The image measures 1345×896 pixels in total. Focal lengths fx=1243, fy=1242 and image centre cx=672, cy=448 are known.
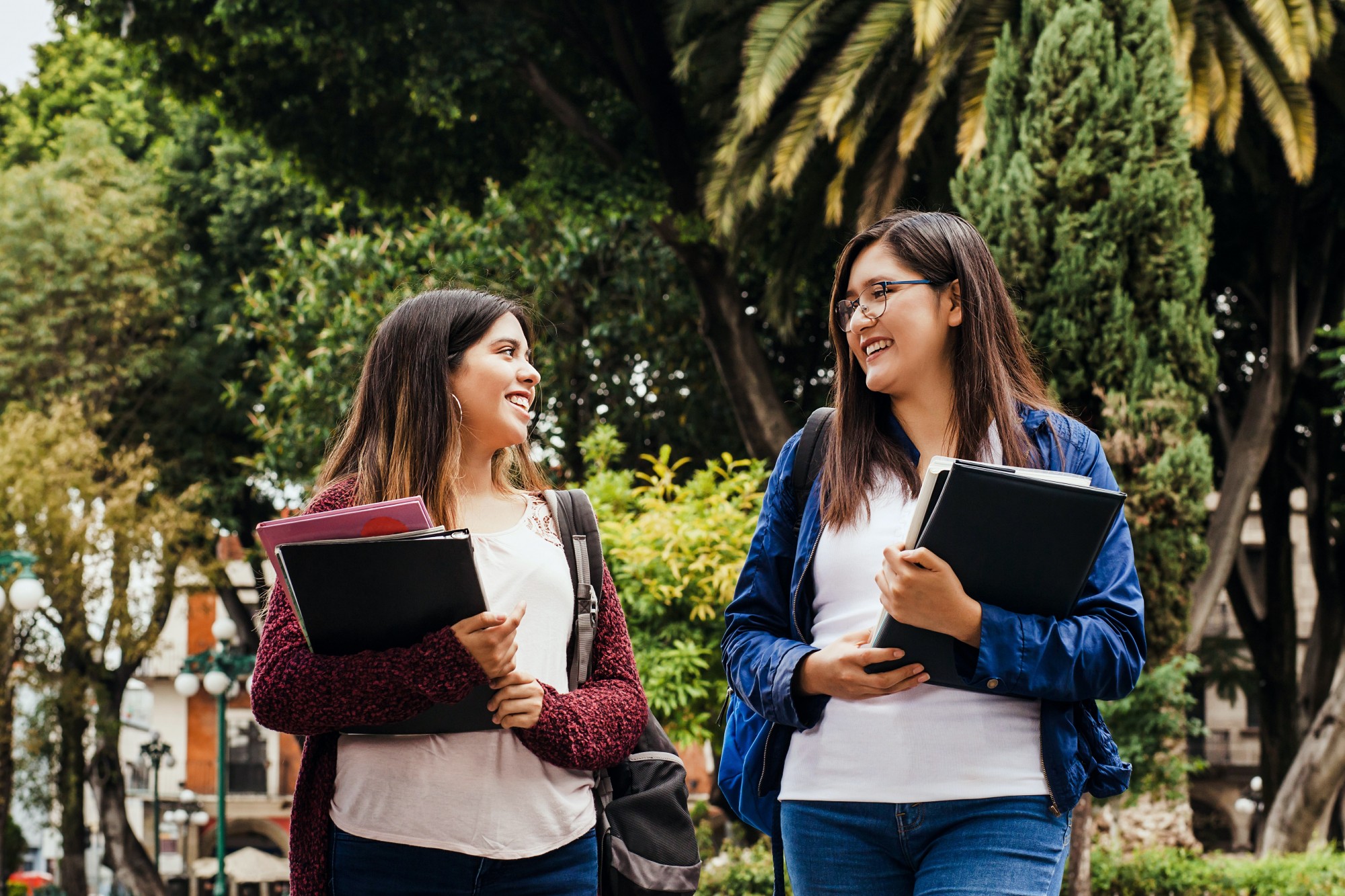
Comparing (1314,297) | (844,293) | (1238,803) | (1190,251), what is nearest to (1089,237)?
(1190,251)

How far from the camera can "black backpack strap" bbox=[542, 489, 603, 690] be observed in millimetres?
2801

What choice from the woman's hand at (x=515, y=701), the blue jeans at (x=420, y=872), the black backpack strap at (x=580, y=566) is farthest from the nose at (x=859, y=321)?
the blue jeans at (x=420, y=872)

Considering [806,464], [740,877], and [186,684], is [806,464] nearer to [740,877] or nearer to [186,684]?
[740,877]

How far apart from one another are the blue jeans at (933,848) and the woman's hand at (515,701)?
0.58m

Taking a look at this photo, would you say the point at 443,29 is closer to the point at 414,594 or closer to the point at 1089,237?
the point at 1089,237

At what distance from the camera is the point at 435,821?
2523mm

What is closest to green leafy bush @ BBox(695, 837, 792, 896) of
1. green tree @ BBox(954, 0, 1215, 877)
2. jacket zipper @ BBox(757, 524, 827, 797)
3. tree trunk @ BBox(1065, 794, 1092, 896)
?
tree trunk @ BBox(1065, 794, 1092, 896)

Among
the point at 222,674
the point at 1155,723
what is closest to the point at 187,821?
the point at 222,674

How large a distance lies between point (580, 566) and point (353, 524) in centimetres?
67

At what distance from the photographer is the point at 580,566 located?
9.27 feet

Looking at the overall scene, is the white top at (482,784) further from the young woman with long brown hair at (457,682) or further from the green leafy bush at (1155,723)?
the green leafy bush at (1155,723)

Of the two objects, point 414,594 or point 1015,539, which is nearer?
point 1015,539

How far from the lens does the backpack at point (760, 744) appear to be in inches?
99.3

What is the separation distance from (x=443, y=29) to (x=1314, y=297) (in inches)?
387
